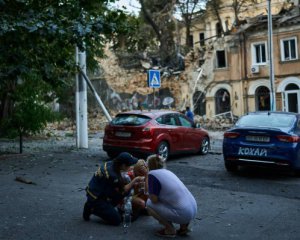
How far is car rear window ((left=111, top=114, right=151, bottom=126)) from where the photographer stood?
42.0 ft

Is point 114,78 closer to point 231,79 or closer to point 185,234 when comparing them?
point 231,79

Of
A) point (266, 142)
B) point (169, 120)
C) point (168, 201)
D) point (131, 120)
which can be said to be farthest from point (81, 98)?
point (168, 201)

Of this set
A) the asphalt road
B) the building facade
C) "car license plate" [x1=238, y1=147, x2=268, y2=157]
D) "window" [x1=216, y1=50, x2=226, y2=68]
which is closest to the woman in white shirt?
the asphalt road

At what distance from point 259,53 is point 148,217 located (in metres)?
29.5

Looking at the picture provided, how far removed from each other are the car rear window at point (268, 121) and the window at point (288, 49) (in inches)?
907

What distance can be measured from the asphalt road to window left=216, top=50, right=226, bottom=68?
2424cm

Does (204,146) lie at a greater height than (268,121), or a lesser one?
lesser

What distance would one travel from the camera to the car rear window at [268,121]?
34.0 feet

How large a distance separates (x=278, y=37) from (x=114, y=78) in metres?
17.6

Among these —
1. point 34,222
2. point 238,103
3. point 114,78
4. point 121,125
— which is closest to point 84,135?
point 121,125

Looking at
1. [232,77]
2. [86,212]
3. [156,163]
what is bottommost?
[86,212]

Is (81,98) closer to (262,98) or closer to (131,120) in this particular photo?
(131,120)

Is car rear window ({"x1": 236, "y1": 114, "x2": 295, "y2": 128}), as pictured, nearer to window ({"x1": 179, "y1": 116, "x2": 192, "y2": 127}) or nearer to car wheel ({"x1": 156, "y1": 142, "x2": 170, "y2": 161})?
car wheel ({"x1": 156, "y1": 142, "x2": 170, "y2": 161})

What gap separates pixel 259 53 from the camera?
34219mm
